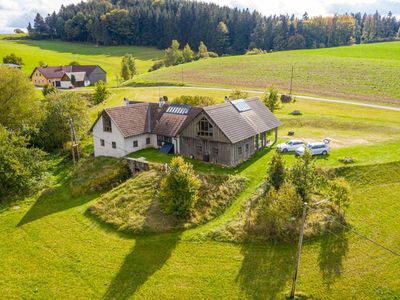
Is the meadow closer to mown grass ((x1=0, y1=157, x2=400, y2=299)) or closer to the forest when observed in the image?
mown grass ((x1=0, y1=157, x2=400, y2=299))

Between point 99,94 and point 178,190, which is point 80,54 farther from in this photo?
point 178,190

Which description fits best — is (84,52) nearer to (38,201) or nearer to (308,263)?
(38,201)

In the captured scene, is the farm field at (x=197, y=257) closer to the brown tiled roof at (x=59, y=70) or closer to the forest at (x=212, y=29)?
the brown tiled roof at (x=59, y=70)

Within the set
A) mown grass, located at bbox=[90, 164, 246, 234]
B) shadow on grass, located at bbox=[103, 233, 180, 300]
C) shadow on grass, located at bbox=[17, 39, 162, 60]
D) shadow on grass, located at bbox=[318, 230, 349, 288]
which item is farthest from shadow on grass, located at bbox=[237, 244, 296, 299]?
shadow on grass, located at bbox=[17, 39, 162, 60]

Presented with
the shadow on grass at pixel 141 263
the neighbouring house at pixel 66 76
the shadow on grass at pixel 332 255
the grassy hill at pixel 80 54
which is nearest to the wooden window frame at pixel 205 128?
the shadow on grass at pixel 141 263

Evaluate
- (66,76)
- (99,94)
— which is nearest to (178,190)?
(99,94)
